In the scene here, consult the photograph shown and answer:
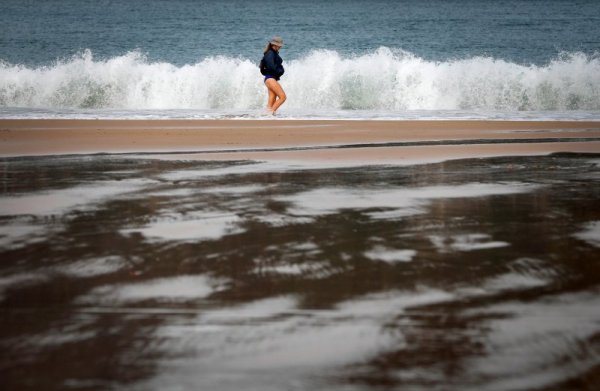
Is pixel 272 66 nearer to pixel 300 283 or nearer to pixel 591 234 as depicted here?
pixel 591 234

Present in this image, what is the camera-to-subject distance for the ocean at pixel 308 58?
94.6 ft

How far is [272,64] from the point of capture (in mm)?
19828

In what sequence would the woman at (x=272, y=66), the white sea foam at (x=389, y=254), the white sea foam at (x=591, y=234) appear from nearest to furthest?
the white sea foam at (x=389, y=254)
the white sea foam at (x=591, y=234)
the woman at (x=272, y=66)

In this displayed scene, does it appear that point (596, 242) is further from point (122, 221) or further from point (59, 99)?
point (59, 99)

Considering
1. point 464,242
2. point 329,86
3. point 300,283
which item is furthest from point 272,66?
point 300,283

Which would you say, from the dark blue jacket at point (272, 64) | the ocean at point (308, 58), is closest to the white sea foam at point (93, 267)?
the dark blue jacket at point (272, 64)

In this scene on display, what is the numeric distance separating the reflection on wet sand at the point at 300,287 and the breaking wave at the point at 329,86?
802 inches

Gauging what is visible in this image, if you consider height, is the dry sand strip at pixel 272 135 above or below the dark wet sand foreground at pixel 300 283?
below

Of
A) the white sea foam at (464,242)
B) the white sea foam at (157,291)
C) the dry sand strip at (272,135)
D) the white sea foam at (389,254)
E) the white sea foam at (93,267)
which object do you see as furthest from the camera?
the dry sand strip at (272,135)

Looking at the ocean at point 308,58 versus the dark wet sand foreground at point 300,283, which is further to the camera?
the ocean at point 308,58

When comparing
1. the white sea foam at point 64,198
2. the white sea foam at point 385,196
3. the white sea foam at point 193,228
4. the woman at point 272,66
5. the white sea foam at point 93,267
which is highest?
the woman at point 272,66

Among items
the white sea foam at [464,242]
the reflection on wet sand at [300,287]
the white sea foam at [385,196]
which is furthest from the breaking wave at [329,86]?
the white sea foam at [464,242]

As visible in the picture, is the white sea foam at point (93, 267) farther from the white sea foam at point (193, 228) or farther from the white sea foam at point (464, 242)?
the white sea foam at point (464, 242)

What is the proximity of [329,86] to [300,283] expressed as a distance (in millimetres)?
25784
